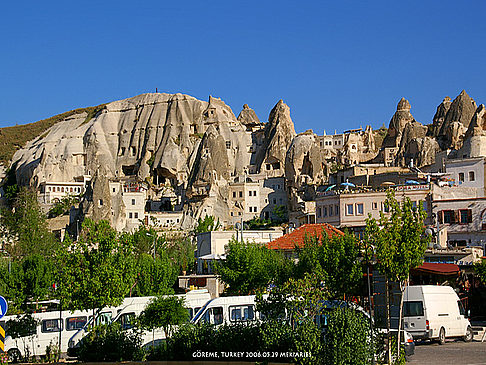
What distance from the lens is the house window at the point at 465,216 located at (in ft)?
171

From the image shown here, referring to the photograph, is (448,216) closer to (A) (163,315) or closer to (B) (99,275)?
(A) (163,315)

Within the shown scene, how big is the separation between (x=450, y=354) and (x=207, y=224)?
3002 inches

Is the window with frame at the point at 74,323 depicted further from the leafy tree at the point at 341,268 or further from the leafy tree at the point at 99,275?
the leafy tree at the point at 341,268

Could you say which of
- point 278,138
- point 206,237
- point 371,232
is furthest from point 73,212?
point 371,232

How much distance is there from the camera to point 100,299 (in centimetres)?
2539

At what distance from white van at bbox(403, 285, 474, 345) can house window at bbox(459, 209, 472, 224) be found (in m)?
24.6

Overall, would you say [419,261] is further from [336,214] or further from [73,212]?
[73,212]

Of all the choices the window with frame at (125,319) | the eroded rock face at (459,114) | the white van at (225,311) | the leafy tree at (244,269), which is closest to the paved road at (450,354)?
the white van at (225,311)

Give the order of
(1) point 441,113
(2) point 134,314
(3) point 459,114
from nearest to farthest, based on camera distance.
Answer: (2) point 134,314 < (3) point 459,114 < (1) point 441,113

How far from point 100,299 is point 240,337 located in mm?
6497

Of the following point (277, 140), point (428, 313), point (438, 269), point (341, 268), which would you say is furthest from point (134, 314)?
point (277, 140)

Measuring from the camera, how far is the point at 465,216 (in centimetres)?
5244

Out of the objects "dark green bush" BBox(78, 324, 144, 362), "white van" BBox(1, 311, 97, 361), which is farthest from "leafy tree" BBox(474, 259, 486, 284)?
"dark green bush" BBox(78, 324, 144, 362)

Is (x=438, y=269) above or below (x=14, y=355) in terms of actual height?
above
